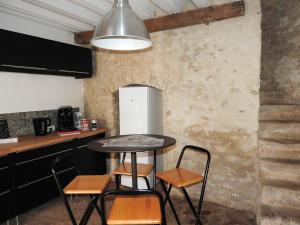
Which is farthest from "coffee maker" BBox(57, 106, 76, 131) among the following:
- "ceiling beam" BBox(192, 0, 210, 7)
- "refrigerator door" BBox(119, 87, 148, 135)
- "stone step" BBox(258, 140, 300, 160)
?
"stone step" BBox(258, 140, 300, 160)

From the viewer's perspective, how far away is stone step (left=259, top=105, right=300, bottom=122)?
280 cm

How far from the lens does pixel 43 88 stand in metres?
3.65

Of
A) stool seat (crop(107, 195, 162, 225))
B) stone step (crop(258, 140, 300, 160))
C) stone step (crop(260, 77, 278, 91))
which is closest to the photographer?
stool seat (crop(107, 195, 162, 225))

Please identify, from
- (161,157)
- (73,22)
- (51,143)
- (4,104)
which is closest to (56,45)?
(73,22)

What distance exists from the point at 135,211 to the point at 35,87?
2.65 meters

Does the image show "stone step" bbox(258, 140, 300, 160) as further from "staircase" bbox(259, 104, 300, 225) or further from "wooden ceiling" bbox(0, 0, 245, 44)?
"wooden ceiling" bbox(0, 0, 245, 44)

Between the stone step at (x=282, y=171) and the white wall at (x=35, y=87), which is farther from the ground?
the white wall at (x=35, y=87)

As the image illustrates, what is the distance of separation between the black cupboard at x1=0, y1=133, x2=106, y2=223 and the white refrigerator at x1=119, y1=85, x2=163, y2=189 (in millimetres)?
796

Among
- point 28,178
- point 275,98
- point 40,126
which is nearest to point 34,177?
point 28,178

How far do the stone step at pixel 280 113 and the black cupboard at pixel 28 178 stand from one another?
240 cm

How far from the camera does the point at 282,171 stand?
2174 mm

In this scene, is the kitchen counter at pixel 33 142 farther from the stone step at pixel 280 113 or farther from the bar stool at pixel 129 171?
the stone step at pixel 280 113

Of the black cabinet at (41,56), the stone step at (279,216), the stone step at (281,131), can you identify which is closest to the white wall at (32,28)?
the black cabinet at (41,56)

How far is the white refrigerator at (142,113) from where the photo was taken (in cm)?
327
